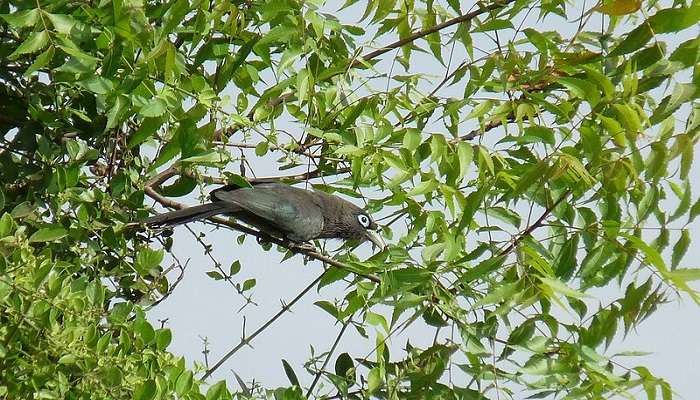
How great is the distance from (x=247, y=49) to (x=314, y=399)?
49.5 inches

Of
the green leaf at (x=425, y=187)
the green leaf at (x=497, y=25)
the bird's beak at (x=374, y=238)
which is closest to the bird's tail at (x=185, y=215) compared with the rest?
the bird's beak at (x=374, y=238)

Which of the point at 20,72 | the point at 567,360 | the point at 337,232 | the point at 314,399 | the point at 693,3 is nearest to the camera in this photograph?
the point at 693,3

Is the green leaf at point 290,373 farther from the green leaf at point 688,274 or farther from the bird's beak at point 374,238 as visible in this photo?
the bird's beak at point 374,238

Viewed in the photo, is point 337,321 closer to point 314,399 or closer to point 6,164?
point 314,399

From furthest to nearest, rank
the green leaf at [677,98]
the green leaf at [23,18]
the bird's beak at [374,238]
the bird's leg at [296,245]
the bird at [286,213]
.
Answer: the bird's beak at [374,238] < the bird's leg at [296,245] < the bird at [286,213] < the green leaf at [23,18] < the green leaf at [677,98]

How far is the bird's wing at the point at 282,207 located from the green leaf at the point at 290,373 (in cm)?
143

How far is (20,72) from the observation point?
428cm

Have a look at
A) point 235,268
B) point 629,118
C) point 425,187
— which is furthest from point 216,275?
point 629,118

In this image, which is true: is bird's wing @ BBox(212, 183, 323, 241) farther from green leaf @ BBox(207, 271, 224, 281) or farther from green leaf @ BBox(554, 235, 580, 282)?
green leaf @ BBox(554, 235, 580, 282)

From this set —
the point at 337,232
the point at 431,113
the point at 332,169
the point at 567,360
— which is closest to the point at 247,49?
the point at 431,113

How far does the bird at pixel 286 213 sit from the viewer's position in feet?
16.6

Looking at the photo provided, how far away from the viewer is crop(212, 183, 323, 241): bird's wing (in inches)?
219

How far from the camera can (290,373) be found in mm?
4137

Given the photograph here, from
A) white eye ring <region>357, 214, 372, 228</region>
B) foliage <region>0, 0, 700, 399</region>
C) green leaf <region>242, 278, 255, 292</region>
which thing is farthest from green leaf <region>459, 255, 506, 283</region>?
white eye ring <region>357, 214, 372, 228</region>
